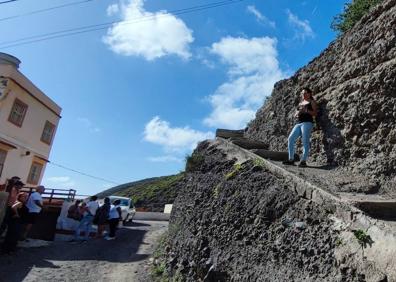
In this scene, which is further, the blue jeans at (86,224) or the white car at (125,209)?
the white car at (125,209)

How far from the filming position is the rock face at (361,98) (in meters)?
6.44

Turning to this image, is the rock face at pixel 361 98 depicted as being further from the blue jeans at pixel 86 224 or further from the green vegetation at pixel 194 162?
the blue jeans at pixel 86 224

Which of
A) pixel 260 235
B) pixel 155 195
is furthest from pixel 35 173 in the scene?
pixel 260 235

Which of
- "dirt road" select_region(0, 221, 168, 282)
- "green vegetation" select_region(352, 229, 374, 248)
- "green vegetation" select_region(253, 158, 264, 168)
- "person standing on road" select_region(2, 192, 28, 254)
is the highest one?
"green vegetation" select_region(253, 158, 264, 168)

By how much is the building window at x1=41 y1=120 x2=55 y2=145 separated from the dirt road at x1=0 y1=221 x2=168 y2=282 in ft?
43.4

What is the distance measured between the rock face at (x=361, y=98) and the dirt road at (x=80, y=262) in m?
4.77

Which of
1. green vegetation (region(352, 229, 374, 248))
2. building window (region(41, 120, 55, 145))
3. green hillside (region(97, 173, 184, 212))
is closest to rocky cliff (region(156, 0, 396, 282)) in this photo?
green vegetation (region(352, 229, 374, 248))

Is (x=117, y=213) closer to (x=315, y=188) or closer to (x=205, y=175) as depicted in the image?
(x=205, y=175)

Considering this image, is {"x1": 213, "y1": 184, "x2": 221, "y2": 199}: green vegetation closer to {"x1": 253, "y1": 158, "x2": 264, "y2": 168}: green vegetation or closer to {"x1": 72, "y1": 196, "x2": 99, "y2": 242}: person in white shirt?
{"x1": 253, "y1": 158, "x2": 264, "y2": 168}: green vegetation

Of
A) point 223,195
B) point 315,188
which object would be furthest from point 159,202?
point 315,188

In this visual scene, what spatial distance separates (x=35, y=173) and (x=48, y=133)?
274 centimetres

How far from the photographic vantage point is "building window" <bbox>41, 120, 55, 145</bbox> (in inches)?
944

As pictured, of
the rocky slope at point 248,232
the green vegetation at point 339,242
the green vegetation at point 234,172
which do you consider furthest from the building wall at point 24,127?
the green vegetation at point 339,242

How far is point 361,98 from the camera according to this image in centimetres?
705
